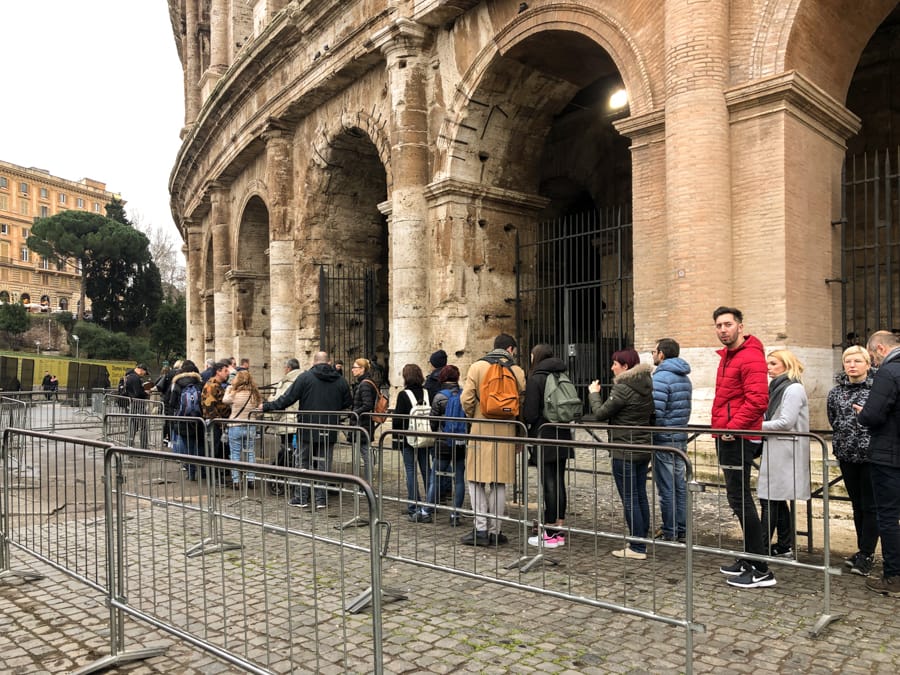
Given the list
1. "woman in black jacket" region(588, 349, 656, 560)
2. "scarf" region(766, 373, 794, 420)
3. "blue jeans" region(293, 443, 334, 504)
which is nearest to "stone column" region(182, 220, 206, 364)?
"blue jeans" region(293, 443, 334, 504)

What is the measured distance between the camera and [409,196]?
11.9 m

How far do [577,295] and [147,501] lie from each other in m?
12.4

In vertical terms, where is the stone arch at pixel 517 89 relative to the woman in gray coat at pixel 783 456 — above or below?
above

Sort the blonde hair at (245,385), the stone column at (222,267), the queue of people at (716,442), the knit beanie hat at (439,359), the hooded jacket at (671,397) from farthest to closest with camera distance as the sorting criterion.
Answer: the stone column at (222,267), the blonde hair at (245,385), the knit beanie hat at (439,359), the hooded jacket at (671,397), the queue of people at (716,442)

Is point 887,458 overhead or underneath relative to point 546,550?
overhead

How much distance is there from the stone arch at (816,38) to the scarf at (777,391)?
4.71m

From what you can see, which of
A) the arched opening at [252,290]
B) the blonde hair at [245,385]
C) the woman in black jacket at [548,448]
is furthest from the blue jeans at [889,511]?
the arched opening at [252,290]

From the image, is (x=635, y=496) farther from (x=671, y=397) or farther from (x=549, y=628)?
(x=549, y=628)

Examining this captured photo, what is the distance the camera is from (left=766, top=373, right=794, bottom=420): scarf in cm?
487

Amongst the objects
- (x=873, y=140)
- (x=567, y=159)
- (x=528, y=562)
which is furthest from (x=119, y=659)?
(x=567, y=159)

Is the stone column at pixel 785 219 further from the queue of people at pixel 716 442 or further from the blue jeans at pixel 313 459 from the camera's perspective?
the blue jeans at pixel 313 459

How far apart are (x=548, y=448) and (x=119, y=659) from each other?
3412 mm

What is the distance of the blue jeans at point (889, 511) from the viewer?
14.2 ft

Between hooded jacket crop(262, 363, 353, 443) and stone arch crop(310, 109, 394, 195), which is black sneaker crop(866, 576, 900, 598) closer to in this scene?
hooded jacket crop(262, 363, 353, 443)
